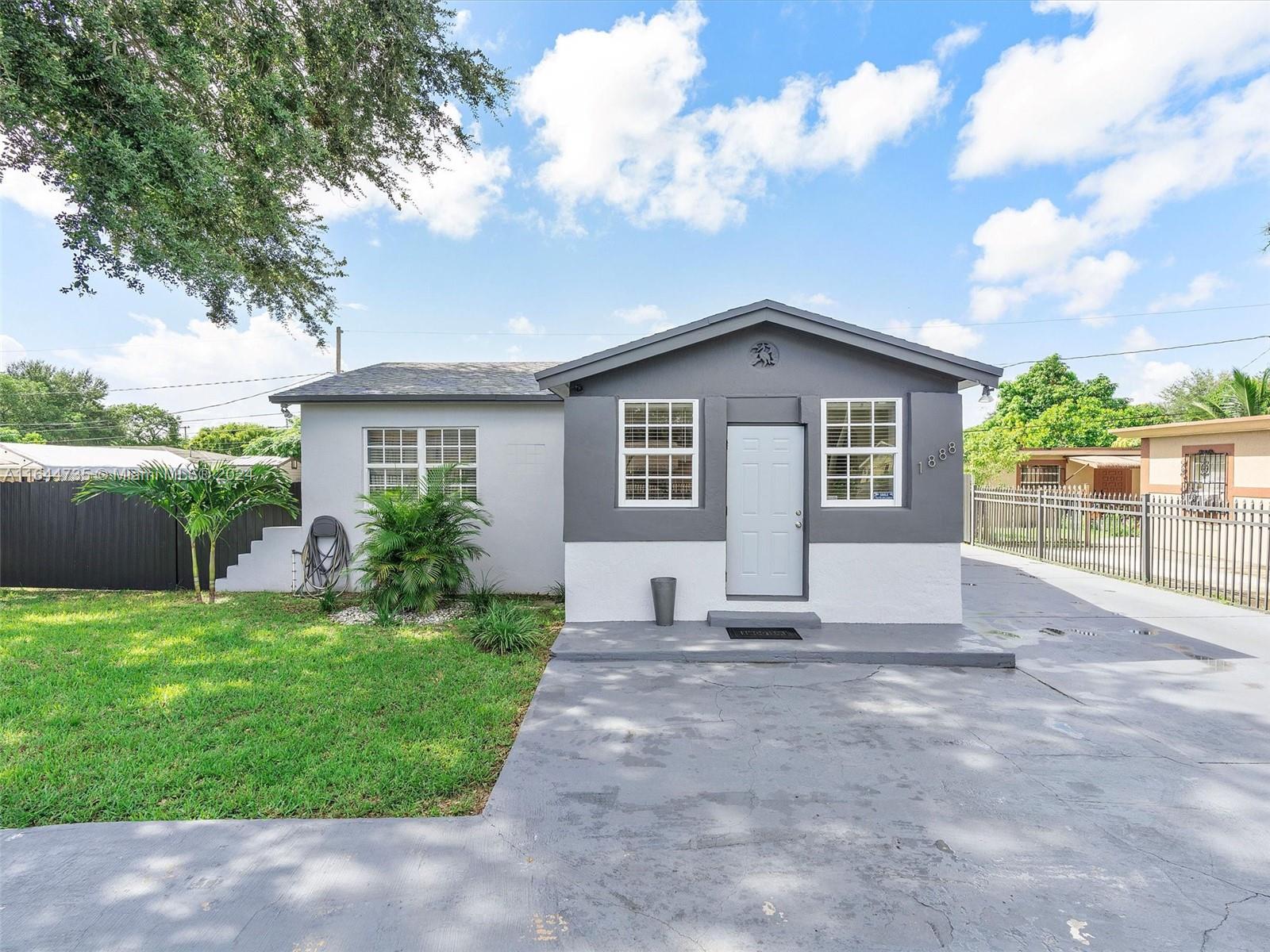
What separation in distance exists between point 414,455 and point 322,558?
2.11 metres

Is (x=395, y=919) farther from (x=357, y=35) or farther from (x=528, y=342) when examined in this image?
(x=528, y=342)

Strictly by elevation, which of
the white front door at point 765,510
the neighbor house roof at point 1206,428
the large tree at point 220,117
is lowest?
the white front door at point 765,510

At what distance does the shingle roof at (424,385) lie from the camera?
8.31 meters

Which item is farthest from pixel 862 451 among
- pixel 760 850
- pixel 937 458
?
pixel 760 850

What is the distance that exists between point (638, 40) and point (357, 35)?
5407mm

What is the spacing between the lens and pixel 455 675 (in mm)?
4992

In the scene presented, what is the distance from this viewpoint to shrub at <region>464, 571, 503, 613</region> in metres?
7.38

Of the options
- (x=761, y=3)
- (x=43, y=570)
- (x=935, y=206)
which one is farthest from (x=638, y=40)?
(x=43, y=570)

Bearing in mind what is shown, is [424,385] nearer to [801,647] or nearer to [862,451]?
[862,451]

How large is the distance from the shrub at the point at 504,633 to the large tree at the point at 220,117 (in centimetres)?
514

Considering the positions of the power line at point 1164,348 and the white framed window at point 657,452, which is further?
the power line at point 1164,348

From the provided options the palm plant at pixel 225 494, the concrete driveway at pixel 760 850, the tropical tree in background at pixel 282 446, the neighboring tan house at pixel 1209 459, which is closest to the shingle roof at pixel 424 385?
the palm plant at pixel 225 494

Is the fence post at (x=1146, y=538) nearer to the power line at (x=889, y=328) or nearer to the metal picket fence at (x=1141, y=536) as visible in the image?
the metal picket fence at (x=1141, y=536)

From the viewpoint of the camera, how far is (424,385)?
8891 mm
